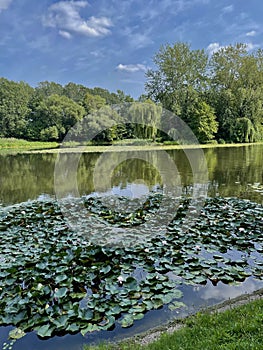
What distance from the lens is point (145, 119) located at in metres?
26.1

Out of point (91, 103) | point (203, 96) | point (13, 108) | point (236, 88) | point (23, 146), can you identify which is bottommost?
point (23, 146)

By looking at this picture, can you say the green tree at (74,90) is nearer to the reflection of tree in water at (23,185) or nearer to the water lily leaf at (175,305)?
the reflection of tree in water at (23,185)

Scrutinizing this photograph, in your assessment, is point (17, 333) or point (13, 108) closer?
point (17, 333)

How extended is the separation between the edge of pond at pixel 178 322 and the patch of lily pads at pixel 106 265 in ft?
0.66

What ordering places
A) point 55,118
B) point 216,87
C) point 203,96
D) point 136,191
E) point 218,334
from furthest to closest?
point 55,118 → point 203,96 → point 216,87 → point 136,191 → point 218,334

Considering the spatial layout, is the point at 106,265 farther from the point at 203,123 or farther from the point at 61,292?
the point at 203,123

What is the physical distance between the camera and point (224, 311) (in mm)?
2590

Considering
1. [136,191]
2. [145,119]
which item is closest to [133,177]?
[136,191]

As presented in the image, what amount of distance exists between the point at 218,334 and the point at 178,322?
0.52 metres

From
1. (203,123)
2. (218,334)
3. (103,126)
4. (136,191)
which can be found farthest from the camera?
(203,123)

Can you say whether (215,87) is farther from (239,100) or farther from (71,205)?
(71,205)

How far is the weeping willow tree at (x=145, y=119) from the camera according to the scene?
26.2m

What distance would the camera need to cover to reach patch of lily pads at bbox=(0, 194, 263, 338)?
2.69 m

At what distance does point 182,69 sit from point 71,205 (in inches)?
1284
